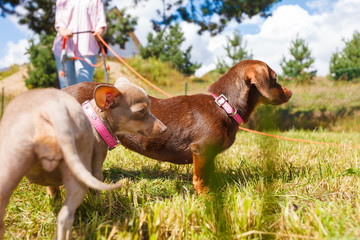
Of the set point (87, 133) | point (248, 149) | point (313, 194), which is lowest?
point (248, 149)

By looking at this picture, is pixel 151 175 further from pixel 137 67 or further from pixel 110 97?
pixel 137 67

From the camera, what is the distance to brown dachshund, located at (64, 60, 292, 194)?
7.80 feet

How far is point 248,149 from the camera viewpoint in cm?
383

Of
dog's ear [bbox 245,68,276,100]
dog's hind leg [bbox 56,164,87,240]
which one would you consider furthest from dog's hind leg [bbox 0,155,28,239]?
dog's ear [bbox 245,68,276,100]

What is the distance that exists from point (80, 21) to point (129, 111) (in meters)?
2.69

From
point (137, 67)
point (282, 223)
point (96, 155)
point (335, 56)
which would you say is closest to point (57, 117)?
point (96, 155)

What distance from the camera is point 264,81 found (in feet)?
8.24

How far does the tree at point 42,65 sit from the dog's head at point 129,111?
49.0 feet

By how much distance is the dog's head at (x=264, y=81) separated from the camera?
248cm

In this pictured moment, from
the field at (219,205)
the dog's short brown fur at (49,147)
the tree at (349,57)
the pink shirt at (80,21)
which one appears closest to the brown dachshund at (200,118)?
the field at (219,205)

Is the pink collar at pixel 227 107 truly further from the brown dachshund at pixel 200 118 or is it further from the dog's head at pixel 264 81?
the dog's head at pixel 264 81

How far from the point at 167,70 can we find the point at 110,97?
58.2 feet

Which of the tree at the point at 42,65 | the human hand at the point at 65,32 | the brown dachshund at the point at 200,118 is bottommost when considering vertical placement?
the tree at the point at 42,65

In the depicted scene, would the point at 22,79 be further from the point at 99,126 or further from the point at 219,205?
the point at 219,205
